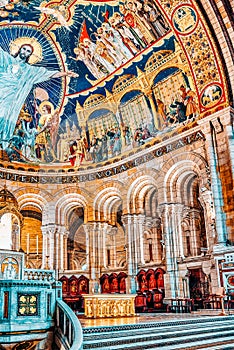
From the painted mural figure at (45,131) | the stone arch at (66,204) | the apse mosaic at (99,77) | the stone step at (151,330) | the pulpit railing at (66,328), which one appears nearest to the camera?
the pulpit railing at (66,328)

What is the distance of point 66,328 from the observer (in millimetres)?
7957

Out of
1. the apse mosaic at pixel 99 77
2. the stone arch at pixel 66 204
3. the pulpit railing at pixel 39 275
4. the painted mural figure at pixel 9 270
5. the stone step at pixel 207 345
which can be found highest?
the apse mosaic at pixel 99 77

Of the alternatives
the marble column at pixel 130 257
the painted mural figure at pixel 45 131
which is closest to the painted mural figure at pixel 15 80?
the painted mural figure at pixel 45 131

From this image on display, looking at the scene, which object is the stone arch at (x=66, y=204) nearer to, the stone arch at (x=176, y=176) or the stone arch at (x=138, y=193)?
the stone arch at (x=138, y=193)

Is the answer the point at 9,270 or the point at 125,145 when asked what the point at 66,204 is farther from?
the point at 9,270

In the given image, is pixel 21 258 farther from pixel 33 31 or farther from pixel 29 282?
pixel 33 31

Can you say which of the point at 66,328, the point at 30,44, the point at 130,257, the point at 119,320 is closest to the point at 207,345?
the point at 66,328

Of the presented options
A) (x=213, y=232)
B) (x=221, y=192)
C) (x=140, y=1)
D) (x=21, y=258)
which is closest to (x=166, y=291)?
(x=213, y=232)

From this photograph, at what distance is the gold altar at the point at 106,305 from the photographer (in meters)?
11.6

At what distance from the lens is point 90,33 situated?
18797mm

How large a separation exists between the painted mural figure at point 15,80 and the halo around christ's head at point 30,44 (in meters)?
0.09

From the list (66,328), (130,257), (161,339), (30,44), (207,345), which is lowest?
(207,345)

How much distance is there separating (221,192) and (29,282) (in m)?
8.48

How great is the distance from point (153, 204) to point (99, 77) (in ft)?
22.7
